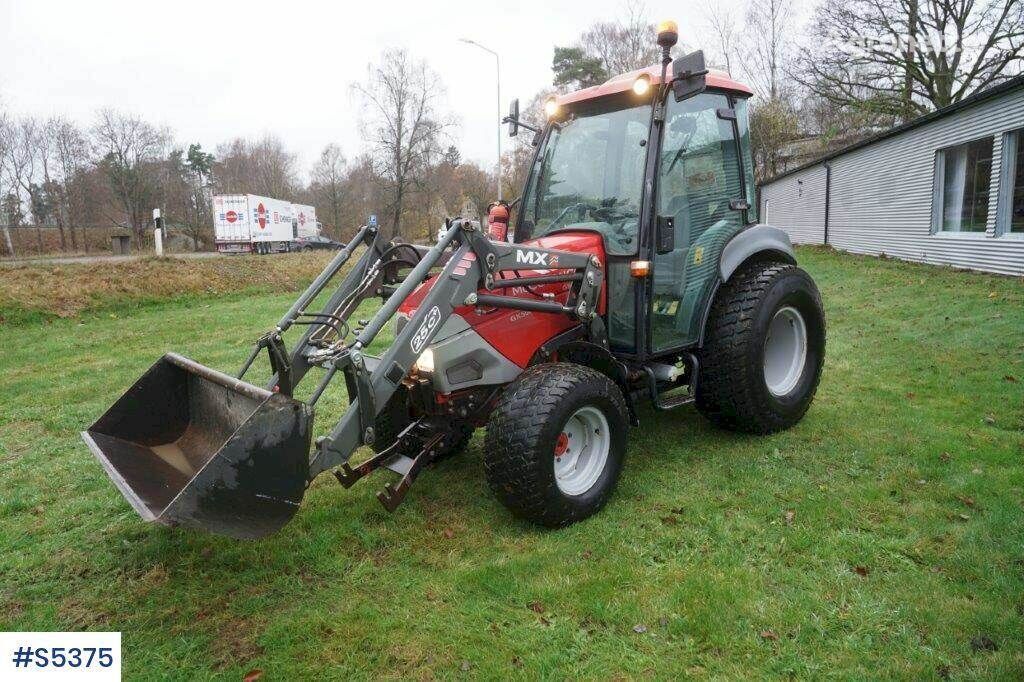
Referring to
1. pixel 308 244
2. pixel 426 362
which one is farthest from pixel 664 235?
pixel 308 244

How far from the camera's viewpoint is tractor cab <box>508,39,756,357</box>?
13.0 feet

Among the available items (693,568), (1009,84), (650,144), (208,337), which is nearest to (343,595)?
(693,568)

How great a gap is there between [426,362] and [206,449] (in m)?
1.31

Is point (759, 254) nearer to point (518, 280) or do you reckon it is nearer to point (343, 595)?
point (518, 280)

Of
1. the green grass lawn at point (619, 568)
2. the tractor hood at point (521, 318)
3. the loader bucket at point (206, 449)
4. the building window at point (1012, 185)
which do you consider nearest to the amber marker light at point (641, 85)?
the tractor hood at point (521, 318)

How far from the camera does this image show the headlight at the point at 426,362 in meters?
3.49

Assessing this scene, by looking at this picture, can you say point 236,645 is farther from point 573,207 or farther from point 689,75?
point 689,75

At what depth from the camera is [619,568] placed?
311 cm

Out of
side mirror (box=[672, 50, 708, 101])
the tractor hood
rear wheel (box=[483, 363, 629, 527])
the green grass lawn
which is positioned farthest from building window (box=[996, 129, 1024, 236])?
rear wheel (box=[483, 363, 629, 527])

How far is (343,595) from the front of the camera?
299 cm

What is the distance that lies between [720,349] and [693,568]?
1.71 m

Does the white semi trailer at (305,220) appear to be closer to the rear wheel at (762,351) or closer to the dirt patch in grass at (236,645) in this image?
the rear wheel at (762,351)

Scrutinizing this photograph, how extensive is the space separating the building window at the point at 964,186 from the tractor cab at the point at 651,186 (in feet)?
32.0

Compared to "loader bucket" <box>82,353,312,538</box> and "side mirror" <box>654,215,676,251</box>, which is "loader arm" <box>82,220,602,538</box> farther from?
"side mirror" <box>654,215,676,251</box>
